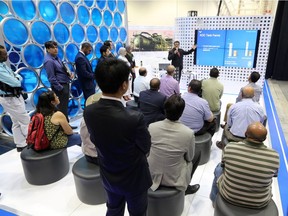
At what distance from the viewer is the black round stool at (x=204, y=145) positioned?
9.15 ft

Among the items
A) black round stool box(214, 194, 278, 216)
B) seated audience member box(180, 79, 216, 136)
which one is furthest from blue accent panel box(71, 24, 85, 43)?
black round stool box(214, 194, 278, 216)

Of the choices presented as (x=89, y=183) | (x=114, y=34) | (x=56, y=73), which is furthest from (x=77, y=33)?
→ (x=89, y=183)

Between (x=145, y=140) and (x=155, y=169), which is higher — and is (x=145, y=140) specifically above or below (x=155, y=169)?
above

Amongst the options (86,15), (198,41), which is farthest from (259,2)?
(86,15)

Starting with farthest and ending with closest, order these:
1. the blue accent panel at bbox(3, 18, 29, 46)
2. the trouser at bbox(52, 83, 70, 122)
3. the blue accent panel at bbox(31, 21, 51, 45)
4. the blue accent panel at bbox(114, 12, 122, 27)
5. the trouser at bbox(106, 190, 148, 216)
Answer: the blue accent panel at bbox(114, 12, 122, 27) → the trouser at bbox(52, 83, 70, 122) → the blue accent panel at bbox(31, 21, 51, 45) → the blue accent panel at bbox(3, 18, 29, 46) → the trouser at bbox(106, 190, 148, 216)

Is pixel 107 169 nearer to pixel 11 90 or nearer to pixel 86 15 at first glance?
pixel 11 90

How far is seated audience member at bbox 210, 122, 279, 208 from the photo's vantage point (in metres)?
1.50

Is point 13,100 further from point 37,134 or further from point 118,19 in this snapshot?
point 118,19

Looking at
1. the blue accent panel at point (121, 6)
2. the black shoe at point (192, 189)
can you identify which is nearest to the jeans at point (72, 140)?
the black shoe at point (192, 189)

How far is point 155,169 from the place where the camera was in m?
1.82

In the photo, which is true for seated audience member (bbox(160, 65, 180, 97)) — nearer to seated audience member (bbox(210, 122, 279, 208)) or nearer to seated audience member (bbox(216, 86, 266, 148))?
seated audience member (bbox(216, 86, 266, 148))

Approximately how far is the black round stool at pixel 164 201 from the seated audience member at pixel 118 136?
0.35 meters

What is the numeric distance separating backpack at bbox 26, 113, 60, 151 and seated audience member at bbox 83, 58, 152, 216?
1298mm

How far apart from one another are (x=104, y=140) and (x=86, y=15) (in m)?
4.15
